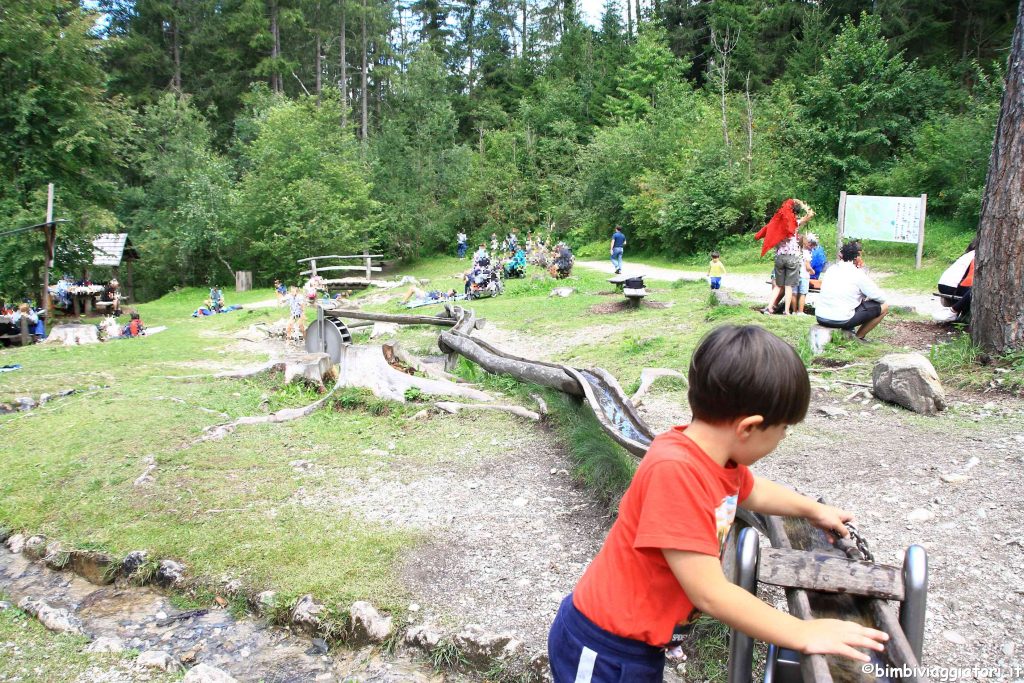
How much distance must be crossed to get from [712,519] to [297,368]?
7.79m

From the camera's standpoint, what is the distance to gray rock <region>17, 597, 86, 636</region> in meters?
3.63

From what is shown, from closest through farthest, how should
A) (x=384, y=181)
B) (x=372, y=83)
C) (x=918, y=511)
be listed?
(x=918, y=511), (x=384, y=181), (x=372, y=83)

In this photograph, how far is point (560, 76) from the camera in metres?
43.7

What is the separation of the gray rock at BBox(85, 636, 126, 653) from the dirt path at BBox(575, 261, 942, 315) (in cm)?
940

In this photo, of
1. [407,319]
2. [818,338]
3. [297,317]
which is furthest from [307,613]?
[297,317]

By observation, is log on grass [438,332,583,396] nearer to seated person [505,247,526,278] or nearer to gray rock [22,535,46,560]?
gray rock [22,535,46,560]

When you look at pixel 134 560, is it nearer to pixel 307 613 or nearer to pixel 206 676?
pixel 307 613

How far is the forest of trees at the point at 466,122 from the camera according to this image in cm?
2006

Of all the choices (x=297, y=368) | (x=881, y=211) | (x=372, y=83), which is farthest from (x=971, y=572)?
(x=372, y=83)

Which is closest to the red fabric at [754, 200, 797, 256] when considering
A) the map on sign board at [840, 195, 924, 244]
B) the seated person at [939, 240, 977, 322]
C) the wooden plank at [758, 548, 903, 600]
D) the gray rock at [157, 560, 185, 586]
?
the seated person at [939, 240, 977, 322]

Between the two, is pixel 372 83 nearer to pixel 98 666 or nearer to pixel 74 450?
pixel 74 450

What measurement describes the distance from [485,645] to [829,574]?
6.60ft

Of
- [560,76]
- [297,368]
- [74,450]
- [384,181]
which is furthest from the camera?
[560,76]

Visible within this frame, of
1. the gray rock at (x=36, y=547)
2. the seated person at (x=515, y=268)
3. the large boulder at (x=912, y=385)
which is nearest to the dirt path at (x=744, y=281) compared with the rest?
the seated person at (x=515, y=268)
